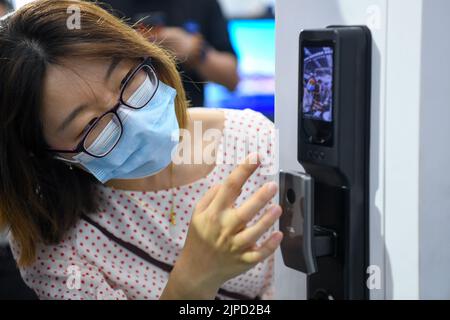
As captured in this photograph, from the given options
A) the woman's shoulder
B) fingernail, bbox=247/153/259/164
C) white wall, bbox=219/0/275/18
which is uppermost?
white wall, bbox=219/0/275/18

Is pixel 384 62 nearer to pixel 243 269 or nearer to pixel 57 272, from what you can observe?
pixel 243 269

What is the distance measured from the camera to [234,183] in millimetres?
817

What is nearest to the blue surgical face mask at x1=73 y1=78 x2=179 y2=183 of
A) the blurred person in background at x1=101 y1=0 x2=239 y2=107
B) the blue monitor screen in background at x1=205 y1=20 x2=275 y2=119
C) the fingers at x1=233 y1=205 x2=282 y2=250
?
the fingers at x1=233 y1=205 x2=282 y2=250

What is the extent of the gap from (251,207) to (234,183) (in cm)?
4

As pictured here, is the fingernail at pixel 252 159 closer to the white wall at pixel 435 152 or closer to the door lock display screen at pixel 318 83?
the door lock display screen at pixel 318 83

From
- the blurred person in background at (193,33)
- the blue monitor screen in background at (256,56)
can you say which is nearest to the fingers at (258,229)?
the blurred person in background at (193,33)

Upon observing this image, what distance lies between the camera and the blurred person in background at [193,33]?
2.25 metres

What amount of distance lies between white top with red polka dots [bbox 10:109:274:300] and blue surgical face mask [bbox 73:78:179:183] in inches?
4.5

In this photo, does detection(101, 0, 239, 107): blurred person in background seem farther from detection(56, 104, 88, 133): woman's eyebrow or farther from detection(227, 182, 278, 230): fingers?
detection(227, 182, 278, 230): fingers

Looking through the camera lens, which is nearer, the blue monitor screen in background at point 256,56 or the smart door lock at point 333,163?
the smart door lock at point 333,163

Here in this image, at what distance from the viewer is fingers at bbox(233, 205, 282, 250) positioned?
2.57 feet

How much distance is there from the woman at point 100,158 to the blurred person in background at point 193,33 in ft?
2.52

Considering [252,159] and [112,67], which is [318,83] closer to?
[252,159]

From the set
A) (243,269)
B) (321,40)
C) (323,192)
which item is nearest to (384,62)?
(321,40)
